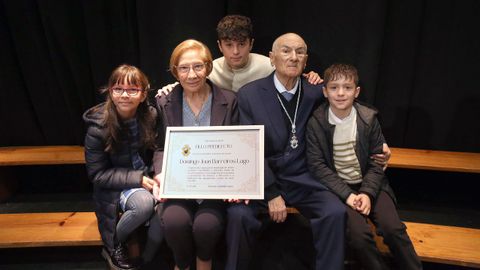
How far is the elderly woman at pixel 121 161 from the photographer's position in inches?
72.9

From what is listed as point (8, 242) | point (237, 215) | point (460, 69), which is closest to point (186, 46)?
point (237, 215)

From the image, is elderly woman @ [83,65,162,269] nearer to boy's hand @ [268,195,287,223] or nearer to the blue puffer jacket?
the blue puffer jacket

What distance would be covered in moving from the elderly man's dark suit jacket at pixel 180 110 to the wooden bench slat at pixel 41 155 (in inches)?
34.9

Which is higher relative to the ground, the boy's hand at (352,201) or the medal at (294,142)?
the medal at (294,142)

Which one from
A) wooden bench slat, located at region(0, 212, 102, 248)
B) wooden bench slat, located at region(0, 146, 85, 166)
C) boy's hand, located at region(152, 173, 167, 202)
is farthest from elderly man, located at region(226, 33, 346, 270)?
wooden bench slat, located at region(0, 146, 85, 166)

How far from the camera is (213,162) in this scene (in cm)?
178

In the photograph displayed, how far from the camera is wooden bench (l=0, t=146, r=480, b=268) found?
73.9 inches

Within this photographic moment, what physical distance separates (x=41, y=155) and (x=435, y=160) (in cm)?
280

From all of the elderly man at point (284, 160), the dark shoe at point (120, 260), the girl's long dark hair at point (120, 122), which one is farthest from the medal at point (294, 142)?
the dark shoe at point (120, 260)

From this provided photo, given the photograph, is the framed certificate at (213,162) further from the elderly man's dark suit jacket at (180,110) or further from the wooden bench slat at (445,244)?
the wooden bench slat at (445,244)

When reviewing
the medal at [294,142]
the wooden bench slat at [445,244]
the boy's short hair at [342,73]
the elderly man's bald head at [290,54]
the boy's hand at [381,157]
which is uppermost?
the elderly man's bald head at [290,54]

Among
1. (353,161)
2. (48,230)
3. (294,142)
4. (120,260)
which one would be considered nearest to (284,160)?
(294,142)

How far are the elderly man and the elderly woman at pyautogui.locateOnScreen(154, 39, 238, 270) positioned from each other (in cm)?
9

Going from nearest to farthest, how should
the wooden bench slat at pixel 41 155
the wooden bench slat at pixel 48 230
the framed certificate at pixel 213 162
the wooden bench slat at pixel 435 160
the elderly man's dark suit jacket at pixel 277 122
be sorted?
the framed certificate at pixel 213 162
the elderly man's dark suit jacket at pixel 277 122
the wooden bench slat at pixel 48 230
the wooden bench slat at pixel 435 160
the wooden bench slat at pixel 41 155
